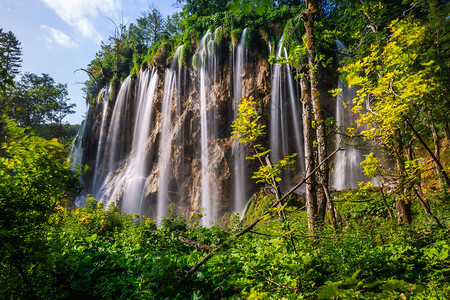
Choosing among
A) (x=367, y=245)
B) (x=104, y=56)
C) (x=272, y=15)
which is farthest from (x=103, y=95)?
(x=367, y=245)

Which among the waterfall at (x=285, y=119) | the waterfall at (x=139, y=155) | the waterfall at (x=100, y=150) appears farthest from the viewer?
the waterfall at (x=100, y=150)

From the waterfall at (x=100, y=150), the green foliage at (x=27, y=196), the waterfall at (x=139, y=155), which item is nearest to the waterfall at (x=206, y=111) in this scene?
the waterfall at (x=139, y=155)

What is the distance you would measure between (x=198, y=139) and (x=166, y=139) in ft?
9.84

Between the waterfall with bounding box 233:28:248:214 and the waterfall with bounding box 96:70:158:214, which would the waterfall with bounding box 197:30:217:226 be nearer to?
the waterfall with bounding box 233:28:248:214

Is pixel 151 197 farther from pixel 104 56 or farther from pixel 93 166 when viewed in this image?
pixel 104 56

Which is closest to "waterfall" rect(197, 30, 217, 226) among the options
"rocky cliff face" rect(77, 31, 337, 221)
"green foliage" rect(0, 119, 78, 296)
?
"rocky cliff face" rect(77, 31, 337, 221)

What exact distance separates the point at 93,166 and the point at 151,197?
10.1m

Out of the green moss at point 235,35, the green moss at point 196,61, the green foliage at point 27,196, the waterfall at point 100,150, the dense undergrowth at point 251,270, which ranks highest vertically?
the green moss at point 235,35

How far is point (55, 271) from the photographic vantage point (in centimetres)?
249

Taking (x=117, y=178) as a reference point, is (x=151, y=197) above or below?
below

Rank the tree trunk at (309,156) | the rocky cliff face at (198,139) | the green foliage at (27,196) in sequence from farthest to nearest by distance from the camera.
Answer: the rocky cliff face at (198,139) < the tree trunk at (309,156) < the green foliage at (27,196)

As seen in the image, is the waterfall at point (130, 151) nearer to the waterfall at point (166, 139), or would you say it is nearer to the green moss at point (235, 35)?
the waterfall at point (166, 139)

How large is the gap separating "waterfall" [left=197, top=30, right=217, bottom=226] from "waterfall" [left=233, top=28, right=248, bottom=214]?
1593mm

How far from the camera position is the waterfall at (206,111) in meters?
14.4
